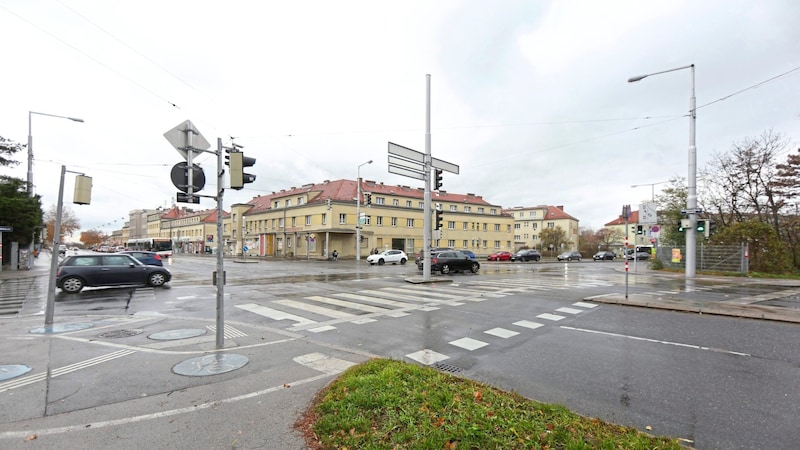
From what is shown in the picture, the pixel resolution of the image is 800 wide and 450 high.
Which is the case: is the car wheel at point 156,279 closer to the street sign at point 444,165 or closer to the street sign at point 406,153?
the street sign at point 406,153

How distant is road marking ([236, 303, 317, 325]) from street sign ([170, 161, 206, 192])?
3.76 m

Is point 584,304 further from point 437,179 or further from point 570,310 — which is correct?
point 437,179

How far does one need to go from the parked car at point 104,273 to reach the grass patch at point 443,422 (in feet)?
47.9

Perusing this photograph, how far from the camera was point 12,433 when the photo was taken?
331 centimetres

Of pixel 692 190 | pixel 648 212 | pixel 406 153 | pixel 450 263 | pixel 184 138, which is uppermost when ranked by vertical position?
pixel 406 153

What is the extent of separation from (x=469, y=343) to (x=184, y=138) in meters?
5.98

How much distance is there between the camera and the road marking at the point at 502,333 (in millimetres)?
7073

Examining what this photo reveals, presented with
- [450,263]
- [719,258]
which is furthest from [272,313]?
[719,258]

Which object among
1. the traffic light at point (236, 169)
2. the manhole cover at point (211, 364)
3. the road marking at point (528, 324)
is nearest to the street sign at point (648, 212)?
the road marking at point (528, 324)

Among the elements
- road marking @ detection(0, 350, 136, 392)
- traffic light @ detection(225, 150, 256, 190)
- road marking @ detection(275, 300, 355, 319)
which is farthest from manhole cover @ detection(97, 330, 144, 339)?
traffic light @ detection(225, 150, 256, 190)

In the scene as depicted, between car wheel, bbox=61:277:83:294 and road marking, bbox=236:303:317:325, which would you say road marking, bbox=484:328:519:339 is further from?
car wheel, bbox=61:277:83:294

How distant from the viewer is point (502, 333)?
23.7ft

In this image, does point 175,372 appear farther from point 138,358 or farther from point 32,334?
point 32,334

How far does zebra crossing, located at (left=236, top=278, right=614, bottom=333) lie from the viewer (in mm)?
8562
